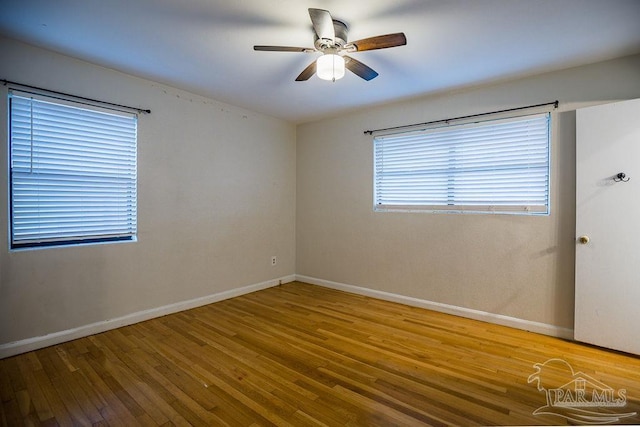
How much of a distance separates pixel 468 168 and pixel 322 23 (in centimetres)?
230

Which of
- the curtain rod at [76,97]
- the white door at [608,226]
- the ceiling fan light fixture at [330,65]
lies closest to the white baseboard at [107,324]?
the curtain rod at [76,97]

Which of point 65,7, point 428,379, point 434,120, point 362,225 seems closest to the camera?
point 65,7

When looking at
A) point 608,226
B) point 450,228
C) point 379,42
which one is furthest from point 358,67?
point 608,226

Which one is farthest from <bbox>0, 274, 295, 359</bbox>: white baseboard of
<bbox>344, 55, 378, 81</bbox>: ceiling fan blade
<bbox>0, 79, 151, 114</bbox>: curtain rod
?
<bbox>344, 55, 378, 81</bbox>: ceiling fan blade

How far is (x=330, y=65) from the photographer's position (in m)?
2.23

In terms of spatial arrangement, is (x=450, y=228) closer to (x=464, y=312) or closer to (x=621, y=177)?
(x=464, y=312)

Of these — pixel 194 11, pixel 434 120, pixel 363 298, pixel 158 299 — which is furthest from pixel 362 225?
pixel 194 11

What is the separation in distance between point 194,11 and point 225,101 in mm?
1832

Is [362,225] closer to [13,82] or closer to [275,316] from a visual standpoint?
[275,316]

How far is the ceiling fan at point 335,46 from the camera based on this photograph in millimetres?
1900

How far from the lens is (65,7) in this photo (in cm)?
195

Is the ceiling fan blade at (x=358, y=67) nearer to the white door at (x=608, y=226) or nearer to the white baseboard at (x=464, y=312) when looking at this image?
the white door at (x=608, y=226)

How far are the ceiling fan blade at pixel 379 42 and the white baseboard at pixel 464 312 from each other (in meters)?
2.80

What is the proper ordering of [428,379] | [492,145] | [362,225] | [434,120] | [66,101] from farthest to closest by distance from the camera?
[362,225], [434,120], [492,145], [66,101], [428,379]
